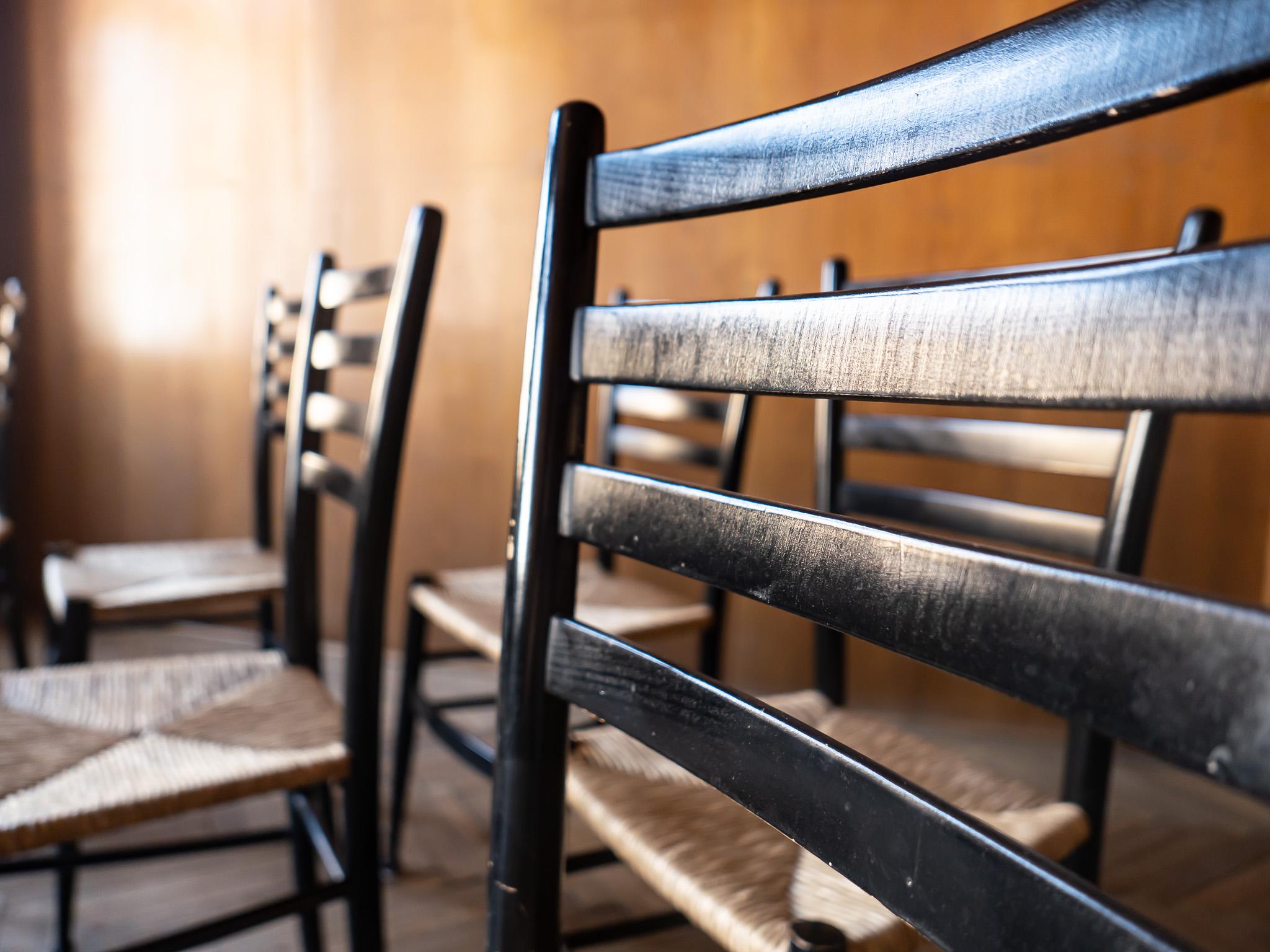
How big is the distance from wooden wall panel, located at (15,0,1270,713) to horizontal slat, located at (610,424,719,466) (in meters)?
0.65

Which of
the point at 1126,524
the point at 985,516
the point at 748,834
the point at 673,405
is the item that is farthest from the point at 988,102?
the point at 673,405

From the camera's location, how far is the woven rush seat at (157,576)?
1479mm

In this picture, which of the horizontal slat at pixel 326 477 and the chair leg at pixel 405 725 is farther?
the chair leg at pixel 405 725

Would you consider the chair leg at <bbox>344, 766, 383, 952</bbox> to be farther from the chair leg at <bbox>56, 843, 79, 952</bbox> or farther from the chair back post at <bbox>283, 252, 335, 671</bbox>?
the chair leg at <bbox>56, 843, 79, 952</bbox>

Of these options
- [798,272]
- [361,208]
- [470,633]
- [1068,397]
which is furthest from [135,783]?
[361,208]

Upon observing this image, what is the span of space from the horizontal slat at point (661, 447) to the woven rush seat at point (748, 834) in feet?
2.36

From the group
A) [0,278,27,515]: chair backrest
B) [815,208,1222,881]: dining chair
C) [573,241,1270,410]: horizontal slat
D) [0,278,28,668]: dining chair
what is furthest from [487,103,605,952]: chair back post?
[0,278,27,515]: chair backrest

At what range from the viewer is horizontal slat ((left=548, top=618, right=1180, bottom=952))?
25cm

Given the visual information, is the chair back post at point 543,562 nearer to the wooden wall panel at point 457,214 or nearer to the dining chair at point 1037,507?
the dining chair at point 1037,507

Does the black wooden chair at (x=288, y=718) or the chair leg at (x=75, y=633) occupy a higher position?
the black wooden chair at (x=288, y=718)

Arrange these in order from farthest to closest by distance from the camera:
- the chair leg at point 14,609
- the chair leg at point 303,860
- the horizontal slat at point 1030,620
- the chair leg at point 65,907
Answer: the chair leg at point 14,609 < the chair leg at point 65,907 < the chair leg at point 303,860 < the horizontal slat at point 1030,620

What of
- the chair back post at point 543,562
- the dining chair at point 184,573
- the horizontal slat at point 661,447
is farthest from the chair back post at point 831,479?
the dining chair at point 184,573

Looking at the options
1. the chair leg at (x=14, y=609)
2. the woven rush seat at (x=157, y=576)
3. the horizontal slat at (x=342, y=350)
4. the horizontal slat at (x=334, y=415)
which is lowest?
the chair leg at (x=14, y=609)

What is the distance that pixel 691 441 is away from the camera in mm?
1752
